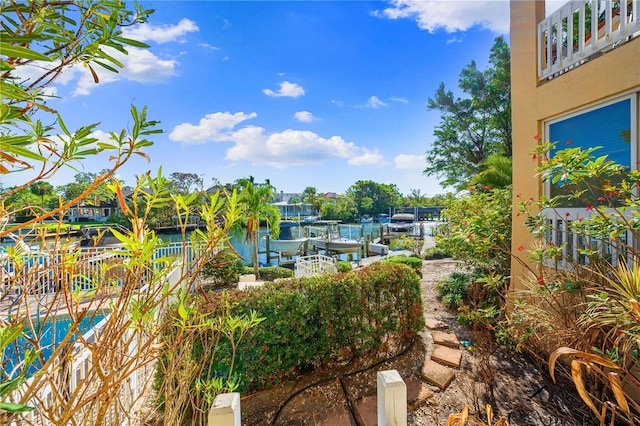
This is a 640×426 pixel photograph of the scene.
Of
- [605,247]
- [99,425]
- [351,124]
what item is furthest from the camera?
[351,124]

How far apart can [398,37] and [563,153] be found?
283 inches

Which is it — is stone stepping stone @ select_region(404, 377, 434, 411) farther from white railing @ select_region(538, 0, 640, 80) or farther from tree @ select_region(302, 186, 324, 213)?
tree @ select_region(302, 186, 324, 213)

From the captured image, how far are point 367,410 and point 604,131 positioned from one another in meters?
4.20

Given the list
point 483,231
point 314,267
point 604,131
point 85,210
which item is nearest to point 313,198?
point 314,267

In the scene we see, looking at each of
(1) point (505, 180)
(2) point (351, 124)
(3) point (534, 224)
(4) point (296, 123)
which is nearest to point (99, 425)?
(3) point (534, 224)

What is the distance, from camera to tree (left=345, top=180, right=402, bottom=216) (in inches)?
2115

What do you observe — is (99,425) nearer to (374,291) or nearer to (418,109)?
(374,291)

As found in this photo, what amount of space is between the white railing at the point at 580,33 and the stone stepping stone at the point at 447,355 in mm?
4100

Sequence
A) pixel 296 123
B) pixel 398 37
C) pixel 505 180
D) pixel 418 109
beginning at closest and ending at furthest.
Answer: pixel 505 180 → pixel 398 37 → pixel 418 109 → pixel 296 123

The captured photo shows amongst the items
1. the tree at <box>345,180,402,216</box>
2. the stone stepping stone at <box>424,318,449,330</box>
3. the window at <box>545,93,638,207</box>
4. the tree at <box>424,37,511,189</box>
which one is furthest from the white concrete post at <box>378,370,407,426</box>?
the tree at <box>345,180,402,216</box>

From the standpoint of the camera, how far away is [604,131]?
120 inches

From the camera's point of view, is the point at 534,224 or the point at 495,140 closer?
the point at 534,224

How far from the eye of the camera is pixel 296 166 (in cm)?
3141

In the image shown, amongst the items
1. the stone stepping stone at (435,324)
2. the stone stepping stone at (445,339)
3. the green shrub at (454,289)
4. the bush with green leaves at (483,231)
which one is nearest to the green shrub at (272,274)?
the green shrub at (454,289)
